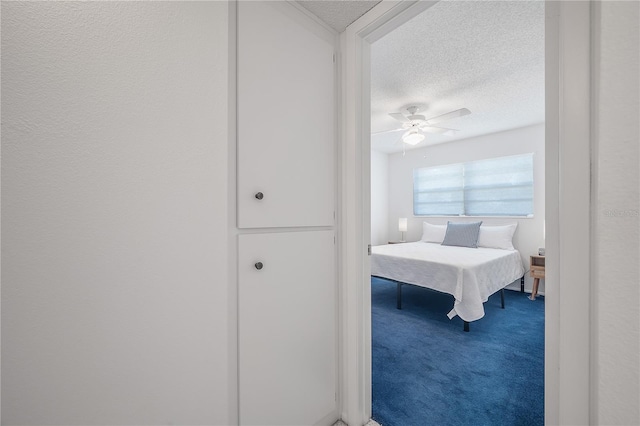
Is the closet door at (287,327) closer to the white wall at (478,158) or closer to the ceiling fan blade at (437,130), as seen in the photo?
the ceiling fan blade at (437,130)

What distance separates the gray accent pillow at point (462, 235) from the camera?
4043mm

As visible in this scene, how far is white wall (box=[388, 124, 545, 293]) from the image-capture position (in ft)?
13.1

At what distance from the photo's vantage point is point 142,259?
0.82m

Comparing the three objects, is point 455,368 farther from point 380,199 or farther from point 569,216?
point 380,199

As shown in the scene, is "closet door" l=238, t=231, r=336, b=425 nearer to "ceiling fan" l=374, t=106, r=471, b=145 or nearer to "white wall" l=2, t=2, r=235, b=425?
"white wall" l=2, t=2, r=235, b=425

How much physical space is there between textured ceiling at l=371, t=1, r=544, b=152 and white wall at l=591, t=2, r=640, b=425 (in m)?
1.38

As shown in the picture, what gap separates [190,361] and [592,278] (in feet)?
4.10

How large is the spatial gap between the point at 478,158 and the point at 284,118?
4450 mm

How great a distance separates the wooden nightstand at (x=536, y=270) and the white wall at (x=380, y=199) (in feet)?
7.73

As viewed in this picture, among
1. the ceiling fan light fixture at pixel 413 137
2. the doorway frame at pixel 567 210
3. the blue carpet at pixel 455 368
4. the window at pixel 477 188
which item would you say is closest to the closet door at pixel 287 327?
the blue carpet at pixel 455 368

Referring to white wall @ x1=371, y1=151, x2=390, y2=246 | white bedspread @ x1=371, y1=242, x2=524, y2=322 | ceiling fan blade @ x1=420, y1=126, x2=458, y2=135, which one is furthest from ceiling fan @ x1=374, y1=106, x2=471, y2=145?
white wall @ x1=371, y1=151, x2=390, y2=246

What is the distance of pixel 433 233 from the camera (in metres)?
4.71

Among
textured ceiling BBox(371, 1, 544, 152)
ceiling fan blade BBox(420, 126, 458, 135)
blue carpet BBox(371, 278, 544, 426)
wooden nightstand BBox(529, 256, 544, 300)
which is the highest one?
textured ceiling BBox(371, 1, 544, 152)

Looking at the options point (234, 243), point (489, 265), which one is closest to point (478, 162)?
point (489, 265)
